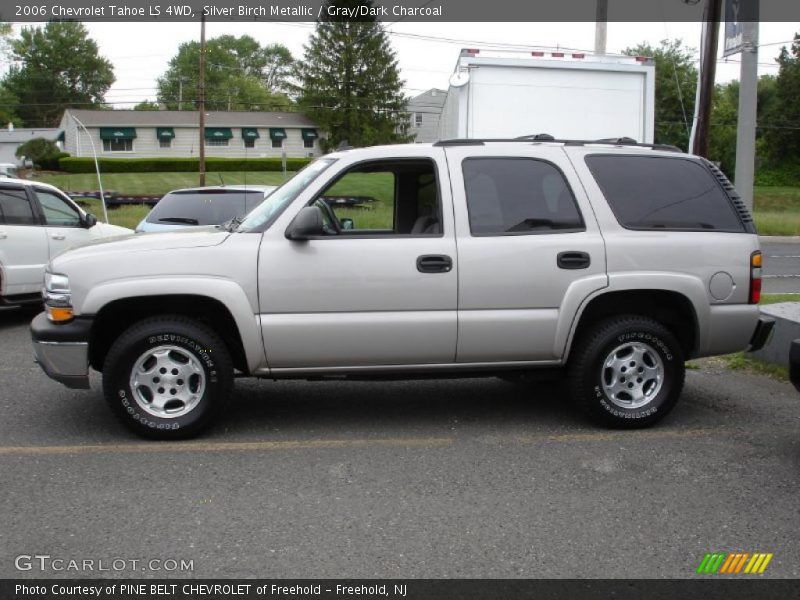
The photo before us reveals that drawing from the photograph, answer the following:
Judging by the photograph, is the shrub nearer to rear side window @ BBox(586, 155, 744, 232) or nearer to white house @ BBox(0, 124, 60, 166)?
white house @ BBox(0, 124, 60, 166)

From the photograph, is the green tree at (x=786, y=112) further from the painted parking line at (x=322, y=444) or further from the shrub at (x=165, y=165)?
the painted parking line at (x=322, y=444)

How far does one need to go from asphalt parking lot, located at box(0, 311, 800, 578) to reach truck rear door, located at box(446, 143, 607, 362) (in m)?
0.69

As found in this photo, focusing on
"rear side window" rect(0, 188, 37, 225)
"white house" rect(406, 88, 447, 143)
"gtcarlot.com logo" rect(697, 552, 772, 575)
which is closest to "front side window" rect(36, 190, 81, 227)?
"rear side window" rect(0, 188, 37, 225)

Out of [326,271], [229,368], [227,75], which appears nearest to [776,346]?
[326,271]

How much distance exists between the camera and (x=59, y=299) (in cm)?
519

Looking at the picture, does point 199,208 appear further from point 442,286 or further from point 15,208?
point 442,286

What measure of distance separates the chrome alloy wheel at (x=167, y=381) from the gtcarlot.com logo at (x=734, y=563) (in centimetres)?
310

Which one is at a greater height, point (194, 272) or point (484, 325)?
point (194, 272)

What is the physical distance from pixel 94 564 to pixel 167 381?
5.84 ft

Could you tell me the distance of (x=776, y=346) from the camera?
7.28 metres

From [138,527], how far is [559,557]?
1993mm

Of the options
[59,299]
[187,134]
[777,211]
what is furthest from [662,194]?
[187,134]

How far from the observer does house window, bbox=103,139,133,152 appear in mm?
59188
